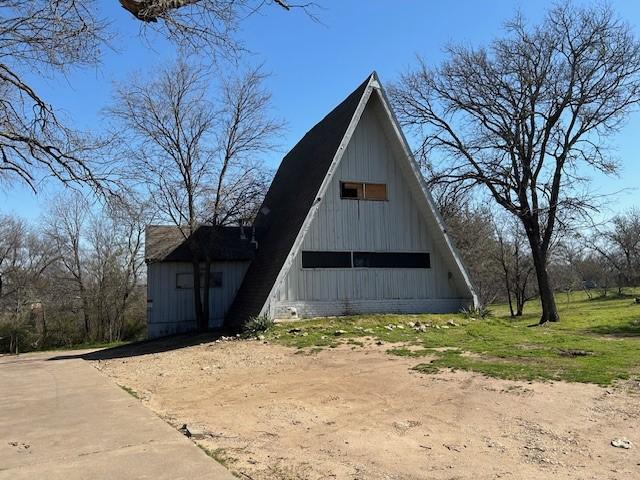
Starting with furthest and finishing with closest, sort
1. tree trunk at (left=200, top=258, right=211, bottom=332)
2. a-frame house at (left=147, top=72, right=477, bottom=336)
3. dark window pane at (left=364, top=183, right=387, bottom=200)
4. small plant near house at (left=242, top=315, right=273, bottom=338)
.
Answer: tree trunk at (left=200, top=258, right=211, bottom=332)
dark window pane at (left=364, top=183, right=387, bottom=200)
a-frame house at (left=147, top=72, right=477, bottom=336)
small plant near house at (left=242, top=315, right=273, bottom=338)

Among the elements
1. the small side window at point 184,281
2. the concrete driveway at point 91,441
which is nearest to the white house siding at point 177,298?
the small side window at point 184,281

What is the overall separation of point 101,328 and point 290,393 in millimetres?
26421

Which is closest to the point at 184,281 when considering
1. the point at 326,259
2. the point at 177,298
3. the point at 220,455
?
the point at 177,298

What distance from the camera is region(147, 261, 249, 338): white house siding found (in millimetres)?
22297

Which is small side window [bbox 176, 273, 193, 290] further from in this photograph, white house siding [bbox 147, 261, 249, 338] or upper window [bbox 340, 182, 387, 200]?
upper window [bbox 340, 182, 387, 200]

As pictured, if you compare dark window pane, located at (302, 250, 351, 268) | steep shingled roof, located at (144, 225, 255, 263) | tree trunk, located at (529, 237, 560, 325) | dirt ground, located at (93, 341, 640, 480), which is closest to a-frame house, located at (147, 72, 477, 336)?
dark window pane, located at (302, 250, 351, 268)

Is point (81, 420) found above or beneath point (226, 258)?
beneath

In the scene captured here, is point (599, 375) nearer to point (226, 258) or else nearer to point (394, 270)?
point (394, 270)

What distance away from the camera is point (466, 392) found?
8273mm

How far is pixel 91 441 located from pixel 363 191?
15.0 meters

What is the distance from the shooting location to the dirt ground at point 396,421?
5.19 meters

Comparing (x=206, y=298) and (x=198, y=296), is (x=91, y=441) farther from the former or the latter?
(x=198, y=296)

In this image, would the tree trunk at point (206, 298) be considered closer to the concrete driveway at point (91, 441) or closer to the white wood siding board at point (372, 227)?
the white wood siding board at point (372, 227)

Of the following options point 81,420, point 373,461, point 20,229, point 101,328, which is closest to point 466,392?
point 373,461
